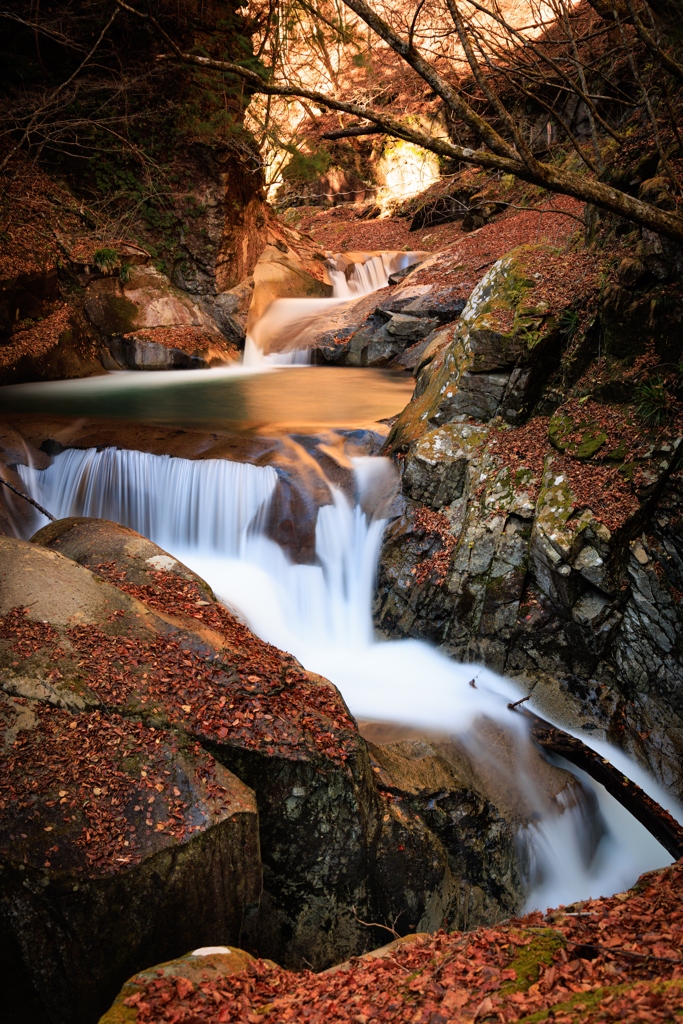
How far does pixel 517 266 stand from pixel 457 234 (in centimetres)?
1393

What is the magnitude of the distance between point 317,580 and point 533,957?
5.29 meters

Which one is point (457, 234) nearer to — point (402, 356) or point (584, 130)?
point (584, 130)

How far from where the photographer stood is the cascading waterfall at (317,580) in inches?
235

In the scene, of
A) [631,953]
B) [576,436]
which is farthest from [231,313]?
[631,953]

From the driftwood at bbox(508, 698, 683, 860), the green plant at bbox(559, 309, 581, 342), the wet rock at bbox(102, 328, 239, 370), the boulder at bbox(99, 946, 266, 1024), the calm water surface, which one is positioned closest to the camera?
the boulder at bbox(99, 946, 266, 1024)

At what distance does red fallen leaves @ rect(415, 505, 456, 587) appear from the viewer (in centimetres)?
709

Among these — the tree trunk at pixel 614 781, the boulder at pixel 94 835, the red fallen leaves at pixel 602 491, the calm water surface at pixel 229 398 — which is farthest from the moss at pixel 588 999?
the calm water surface at pixel 229 398

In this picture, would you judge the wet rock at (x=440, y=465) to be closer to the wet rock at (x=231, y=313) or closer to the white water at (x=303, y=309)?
the white water at (x=303, y=309)

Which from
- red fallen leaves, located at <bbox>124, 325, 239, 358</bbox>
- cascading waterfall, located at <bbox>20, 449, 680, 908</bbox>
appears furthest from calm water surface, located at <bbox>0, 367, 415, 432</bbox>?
cascading waterfall, located at <bbox>20, 449, 680, 908</bbox>

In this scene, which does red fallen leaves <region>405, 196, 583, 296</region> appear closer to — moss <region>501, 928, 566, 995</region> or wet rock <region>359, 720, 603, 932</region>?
wet rock <region>359, 720, 603, 932</region>

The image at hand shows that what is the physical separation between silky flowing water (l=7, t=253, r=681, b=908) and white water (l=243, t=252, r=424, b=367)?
7.50 m

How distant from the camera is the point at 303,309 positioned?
1702cm

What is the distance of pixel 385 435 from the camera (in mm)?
9297

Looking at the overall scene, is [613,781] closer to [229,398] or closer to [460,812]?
[460,812]
